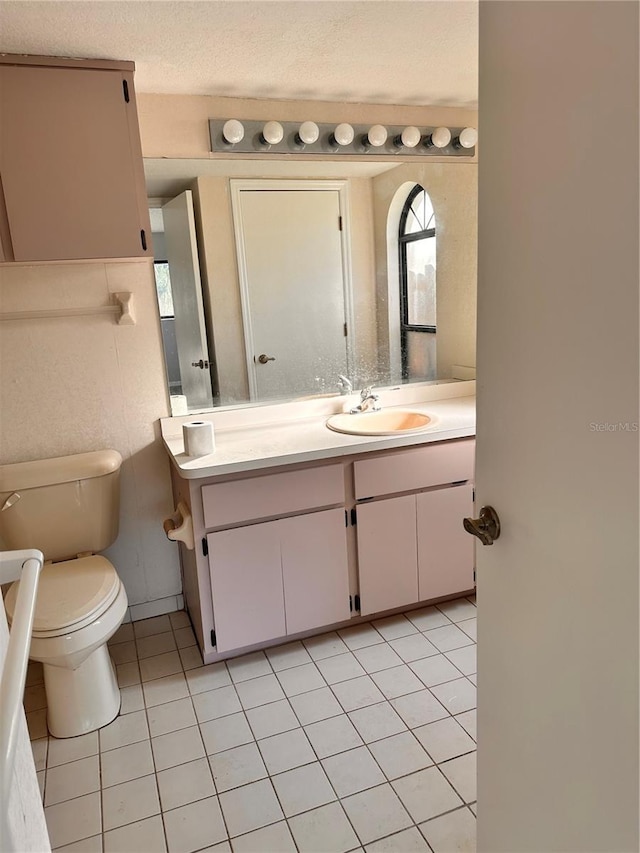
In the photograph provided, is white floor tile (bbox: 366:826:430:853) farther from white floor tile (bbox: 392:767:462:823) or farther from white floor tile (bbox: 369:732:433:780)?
white floor tile (bbox: 369:732:433:780)

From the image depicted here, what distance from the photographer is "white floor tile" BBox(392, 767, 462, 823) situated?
163 cm

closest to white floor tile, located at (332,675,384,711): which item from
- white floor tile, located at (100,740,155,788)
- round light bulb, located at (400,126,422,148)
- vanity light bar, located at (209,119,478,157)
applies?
white floor tile, located at (100,740,155,788)

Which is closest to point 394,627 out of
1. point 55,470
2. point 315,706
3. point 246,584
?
point 315,706

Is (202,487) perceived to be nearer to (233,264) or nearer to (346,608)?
(346,608)

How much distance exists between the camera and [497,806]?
47.4 inches

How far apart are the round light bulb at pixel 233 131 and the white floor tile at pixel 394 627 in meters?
2.04

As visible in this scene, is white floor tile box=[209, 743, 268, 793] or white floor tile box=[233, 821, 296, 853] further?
white floor tile box=[209, 743, 268, 793]

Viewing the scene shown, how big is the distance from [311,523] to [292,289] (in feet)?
3.37

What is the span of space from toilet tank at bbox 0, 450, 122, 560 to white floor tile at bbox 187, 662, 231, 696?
623mm

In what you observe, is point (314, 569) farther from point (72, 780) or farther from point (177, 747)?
point (72, 780)

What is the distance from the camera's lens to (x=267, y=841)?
1566mm

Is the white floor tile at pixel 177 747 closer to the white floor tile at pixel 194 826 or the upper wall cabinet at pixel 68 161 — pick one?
the white floor tile at pixel 194 826

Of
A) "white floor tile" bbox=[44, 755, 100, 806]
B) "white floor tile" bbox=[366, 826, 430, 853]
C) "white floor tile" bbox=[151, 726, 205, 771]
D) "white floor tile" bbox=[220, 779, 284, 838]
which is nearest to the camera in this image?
"white floor tile" bbox=[366, 826, 430, 853]

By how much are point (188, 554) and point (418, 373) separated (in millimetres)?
1369
